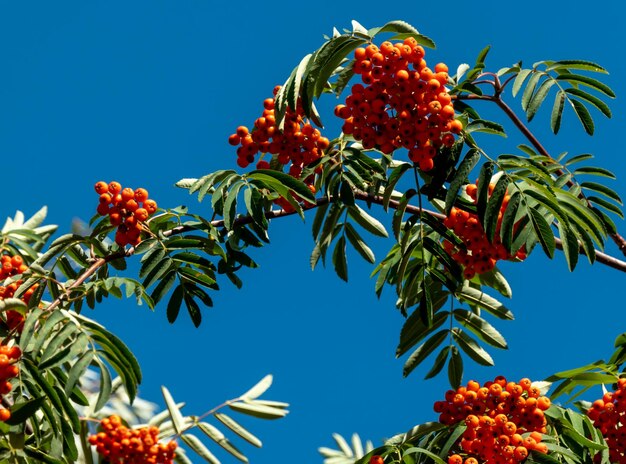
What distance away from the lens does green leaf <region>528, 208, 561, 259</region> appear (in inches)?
187

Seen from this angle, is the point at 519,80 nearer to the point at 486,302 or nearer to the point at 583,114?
the point at 583,114

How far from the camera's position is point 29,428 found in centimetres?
479

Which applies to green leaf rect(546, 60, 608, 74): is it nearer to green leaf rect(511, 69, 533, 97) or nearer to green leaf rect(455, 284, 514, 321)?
green leaf rect(511, 69, 533, 97)

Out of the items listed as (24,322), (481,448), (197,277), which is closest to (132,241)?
(197,277)

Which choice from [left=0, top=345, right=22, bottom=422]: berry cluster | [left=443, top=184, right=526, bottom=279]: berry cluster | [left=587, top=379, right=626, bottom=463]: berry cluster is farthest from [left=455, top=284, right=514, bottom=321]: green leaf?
[left=0, top=345, right=22, bottom=422]: berry cluster

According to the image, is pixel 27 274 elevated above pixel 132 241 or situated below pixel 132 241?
below

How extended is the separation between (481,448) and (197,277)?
1.67 m

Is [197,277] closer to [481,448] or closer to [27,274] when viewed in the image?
[27,274]

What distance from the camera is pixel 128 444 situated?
4.73 meters

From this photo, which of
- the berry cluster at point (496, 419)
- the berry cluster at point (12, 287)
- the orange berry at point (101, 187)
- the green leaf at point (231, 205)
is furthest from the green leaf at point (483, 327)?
the berry cluster at point (12, 287)

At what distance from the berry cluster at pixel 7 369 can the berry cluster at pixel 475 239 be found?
2.13 m

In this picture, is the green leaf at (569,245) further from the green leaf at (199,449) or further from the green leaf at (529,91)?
the green leaf at (199,449)

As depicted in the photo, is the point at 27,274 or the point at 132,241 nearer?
the point at 27,274

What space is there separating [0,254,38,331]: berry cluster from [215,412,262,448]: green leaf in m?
1.03
